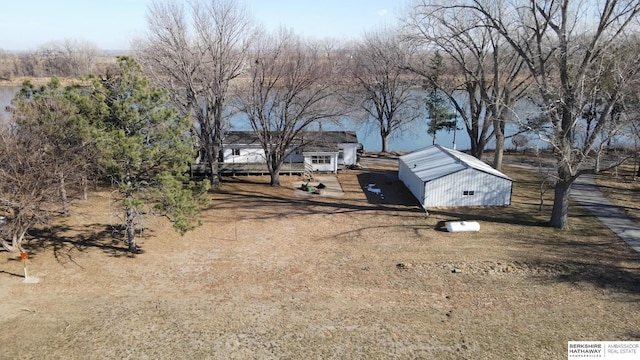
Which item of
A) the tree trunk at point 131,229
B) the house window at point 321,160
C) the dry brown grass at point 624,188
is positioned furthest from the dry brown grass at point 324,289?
the house window at point 321,160

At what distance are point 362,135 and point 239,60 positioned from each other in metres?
28.3

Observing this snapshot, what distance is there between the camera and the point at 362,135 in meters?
52.5

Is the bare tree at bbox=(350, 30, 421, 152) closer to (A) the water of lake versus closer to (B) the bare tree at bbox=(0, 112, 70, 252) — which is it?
(A) the water of lake

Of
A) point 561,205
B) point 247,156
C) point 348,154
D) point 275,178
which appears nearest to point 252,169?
point 247,156

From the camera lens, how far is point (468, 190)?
23328mm

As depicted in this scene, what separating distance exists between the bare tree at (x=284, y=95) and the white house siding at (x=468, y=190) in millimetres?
7353

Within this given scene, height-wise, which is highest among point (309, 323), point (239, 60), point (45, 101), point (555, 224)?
point (239, 60)

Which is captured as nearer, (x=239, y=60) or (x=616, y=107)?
(x=239, y=60)

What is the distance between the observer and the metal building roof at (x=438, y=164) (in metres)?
23.6

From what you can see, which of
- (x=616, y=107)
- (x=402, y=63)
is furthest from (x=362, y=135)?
(x=616, y=107)

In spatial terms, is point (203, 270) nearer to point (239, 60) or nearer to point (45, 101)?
point (45, 101)

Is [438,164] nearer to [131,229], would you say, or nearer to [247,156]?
[247,156]

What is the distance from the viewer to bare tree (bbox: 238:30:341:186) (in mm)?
25953

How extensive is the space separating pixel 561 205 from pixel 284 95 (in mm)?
15681
